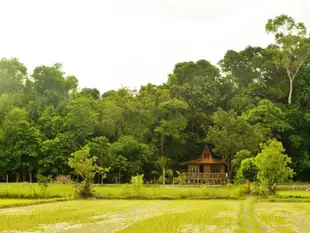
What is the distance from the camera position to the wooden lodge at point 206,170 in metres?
39.8

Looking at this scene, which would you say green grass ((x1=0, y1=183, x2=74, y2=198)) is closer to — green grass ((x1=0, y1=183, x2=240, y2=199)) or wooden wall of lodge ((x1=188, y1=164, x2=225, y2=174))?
green grass ((x1=0, y1=183, x2=240, y2=199))

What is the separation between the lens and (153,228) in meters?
13.2

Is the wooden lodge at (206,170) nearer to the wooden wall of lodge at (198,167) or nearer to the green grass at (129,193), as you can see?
the wooden wall of lodge at (198,167)

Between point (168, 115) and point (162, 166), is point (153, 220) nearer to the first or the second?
point (162, 166)

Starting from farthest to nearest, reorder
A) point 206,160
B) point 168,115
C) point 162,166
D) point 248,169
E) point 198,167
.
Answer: point 168,115, point 198,167, point 206,160, point 162,166, point 248,169

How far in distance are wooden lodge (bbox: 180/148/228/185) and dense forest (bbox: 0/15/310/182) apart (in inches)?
45.4

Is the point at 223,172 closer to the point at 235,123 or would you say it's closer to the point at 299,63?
the point at 235,123

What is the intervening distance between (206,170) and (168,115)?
7.50 metres

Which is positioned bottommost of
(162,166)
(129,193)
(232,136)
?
(129,193)

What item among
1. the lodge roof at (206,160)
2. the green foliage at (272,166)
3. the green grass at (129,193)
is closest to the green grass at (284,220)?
the green foliage at (272,166)

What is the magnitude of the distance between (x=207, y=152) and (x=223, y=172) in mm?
2702

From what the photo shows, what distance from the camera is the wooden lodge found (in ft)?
131

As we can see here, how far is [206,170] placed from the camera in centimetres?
4072

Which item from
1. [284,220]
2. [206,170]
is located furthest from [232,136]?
[284,220]
